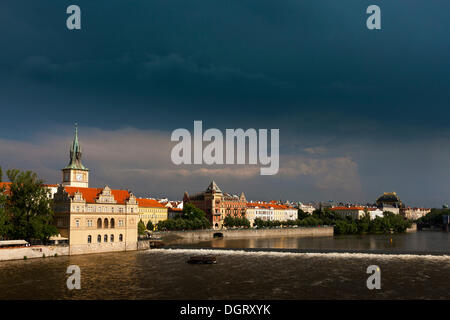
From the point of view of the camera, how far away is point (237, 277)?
56062mm

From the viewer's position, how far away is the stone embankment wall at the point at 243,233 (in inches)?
4716

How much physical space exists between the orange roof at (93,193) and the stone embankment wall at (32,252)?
417 inches

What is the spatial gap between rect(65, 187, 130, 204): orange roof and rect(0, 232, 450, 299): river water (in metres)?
11.9

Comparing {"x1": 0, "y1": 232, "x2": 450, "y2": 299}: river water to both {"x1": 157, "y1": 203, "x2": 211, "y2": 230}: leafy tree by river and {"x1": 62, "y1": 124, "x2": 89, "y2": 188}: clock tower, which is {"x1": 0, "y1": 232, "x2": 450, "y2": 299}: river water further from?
{"x1": 157, "y1": 203, "x2": 211, "y2": 230}: leafy tree by river

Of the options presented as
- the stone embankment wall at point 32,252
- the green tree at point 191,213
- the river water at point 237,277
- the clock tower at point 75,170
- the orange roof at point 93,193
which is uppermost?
the clock tower at point 75,170

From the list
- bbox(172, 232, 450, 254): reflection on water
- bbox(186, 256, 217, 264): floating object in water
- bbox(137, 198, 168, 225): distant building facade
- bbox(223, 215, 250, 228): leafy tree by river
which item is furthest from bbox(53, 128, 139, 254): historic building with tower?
bbox(223, 215, 250, 228): leafy tree by river

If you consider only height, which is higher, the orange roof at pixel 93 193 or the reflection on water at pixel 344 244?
the orange roof at pixel 93 193

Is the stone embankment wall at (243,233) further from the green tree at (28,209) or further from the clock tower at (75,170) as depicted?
the green tree at (28,209)

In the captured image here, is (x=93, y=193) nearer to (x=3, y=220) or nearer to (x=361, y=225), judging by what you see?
(x=3, y=220)

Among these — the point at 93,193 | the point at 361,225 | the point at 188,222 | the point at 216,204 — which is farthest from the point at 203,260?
the point at 361,225

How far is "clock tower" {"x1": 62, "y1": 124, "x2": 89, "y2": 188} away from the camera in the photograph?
384ft

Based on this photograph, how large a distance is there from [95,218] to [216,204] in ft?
313

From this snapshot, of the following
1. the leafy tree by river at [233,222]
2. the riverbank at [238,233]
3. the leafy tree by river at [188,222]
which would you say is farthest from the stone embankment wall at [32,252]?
the leafy tree by river at [233,222]
